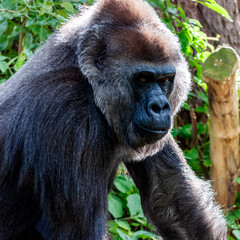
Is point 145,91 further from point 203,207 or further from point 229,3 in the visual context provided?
point 229,3

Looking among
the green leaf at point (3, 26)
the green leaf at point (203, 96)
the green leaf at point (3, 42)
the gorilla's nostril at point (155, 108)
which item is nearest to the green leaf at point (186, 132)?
the green leaf at point (203, 96)

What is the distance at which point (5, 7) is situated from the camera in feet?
18.4

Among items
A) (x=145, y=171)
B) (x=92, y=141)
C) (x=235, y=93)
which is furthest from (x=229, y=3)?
(x=92, y=141)

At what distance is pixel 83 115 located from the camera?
3793 mm

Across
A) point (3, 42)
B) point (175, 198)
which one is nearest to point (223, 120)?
point (175, 198)

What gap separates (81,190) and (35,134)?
53cm

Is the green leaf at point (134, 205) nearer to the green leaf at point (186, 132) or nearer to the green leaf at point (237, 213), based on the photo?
the green leaf at point (237, 213)

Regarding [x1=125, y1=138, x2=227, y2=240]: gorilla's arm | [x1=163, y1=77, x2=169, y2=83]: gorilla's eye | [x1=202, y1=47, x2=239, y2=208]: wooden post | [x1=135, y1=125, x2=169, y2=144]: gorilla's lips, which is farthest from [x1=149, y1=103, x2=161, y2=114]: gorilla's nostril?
[x1=202, y1=47, x2=239, y2=208]: wooden post

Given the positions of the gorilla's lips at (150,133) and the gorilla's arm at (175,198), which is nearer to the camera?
the gorilla's lips at (150,133)

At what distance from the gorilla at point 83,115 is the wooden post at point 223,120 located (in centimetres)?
165

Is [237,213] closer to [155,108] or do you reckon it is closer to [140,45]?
[155,108]

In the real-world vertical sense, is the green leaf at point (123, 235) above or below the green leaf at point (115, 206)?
above

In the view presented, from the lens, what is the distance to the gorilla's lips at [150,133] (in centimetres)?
391

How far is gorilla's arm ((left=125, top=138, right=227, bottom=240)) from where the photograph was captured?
15.7ft
